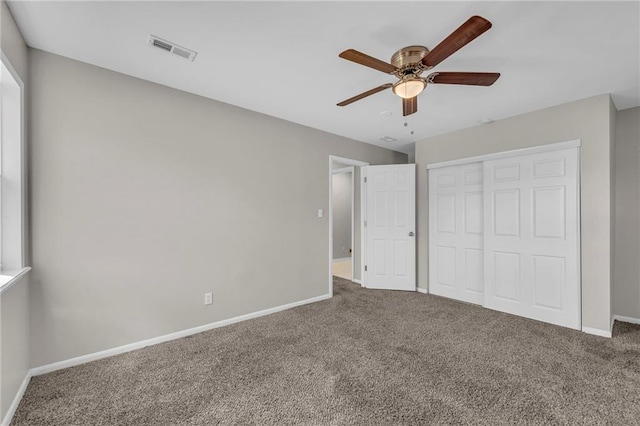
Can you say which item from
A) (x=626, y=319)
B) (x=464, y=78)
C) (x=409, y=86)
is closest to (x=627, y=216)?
(x=626, y=319)

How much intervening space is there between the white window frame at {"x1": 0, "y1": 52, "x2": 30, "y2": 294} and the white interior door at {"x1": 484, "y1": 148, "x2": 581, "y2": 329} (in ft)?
15.2

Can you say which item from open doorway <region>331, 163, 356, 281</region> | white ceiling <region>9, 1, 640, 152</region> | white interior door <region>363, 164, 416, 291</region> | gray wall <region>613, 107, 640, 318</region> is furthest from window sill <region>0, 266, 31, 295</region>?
open doorway <region>331, 163, 356, 281</region>

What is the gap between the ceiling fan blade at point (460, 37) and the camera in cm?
135

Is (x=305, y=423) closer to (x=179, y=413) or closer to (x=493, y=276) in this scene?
(x=179, y=413)

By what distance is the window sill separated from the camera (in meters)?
1.52

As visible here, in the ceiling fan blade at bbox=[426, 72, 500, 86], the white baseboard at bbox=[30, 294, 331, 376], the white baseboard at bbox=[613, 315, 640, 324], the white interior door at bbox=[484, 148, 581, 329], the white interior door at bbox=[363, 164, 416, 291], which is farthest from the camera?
the white interior door at bbox=[363, 164, 416, 291]

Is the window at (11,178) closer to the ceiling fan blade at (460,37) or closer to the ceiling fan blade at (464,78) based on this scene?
the ceiling fan blade at (460,37)

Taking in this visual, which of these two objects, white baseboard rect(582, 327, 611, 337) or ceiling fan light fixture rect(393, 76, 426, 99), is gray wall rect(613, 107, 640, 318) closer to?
white baseboard rect(582, 327, 611, 337)

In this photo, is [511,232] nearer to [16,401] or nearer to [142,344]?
[142,344]

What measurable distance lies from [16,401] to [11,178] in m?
1.47

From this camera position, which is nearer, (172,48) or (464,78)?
(464,78)

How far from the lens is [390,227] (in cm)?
453

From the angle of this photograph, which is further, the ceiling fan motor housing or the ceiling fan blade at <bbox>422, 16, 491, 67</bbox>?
the ceiling fan motor housing

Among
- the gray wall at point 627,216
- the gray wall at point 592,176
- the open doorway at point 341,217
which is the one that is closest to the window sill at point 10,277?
the gray wall at point 592,176
